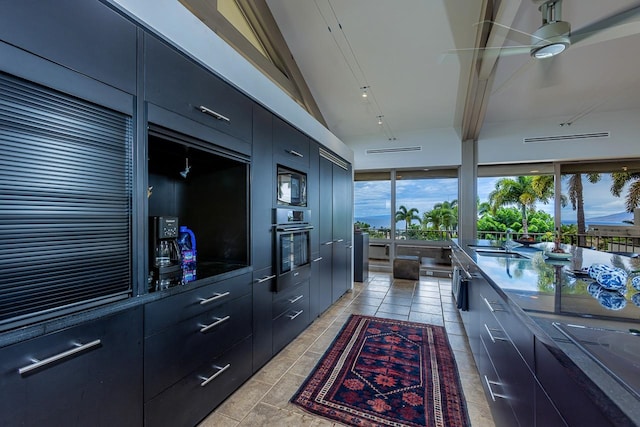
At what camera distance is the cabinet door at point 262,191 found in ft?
6.90

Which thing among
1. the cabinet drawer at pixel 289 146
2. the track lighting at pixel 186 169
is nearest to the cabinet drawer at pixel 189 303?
the track lighting at pixel 186 169

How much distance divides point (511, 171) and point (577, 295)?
209 inches

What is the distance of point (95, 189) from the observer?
112 centimetres

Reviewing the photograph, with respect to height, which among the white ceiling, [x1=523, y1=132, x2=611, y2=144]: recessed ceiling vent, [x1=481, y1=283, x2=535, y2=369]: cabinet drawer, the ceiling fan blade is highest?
the white ceiling

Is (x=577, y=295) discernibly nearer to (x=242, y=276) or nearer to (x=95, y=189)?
(x=242, y=276)

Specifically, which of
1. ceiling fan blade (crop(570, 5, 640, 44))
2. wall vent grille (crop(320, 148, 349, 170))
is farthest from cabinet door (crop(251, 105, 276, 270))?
ceiling fan blade (crop(570, 5, 640, 44))

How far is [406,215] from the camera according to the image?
614cm

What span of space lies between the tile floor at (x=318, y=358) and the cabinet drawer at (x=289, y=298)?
14.9 inches

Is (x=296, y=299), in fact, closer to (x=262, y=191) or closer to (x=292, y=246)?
(x=292, y=246)

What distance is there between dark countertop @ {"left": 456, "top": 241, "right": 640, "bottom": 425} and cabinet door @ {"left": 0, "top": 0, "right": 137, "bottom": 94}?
184 centimetres

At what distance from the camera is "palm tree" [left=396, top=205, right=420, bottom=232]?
6.10m

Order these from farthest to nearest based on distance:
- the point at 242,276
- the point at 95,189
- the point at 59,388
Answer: the point at 242,276 → the point at 95,189 → the point at 59,388

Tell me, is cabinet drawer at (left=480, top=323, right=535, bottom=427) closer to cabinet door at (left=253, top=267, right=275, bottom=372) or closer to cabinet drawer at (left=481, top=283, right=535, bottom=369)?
cabinet drawer at (left=481, top=283, right=535, bottom=369)

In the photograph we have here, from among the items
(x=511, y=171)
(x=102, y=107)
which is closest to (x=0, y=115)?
(x=102, y=107)
